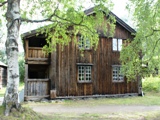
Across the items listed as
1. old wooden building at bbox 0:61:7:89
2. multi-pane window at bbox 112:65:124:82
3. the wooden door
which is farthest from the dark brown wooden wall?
old wooden building at bbox 0:61:7:89

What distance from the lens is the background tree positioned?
35.5ft

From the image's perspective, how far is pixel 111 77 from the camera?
19812mm

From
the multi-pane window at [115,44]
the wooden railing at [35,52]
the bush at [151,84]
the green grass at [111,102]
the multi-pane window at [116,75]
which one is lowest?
the green grass at [111,102]

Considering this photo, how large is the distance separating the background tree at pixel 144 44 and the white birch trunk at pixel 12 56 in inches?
230

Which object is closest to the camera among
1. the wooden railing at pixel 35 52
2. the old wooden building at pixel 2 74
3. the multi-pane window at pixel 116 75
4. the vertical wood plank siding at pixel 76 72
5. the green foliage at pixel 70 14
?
the green foliage at pixel 70 14

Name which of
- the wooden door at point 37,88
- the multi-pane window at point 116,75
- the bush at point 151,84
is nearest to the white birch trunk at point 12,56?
the wooden door at point 37,88

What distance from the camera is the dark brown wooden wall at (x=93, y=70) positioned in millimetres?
17719

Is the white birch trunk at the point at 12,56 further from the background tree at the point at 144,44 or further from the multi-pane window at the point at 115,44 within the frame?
the multi-pane window at the point at 115,44

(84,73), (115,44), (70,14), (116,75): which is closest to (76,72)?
(84,73)

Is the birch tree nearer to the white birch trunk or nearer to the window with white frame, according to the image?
the white birch trunk

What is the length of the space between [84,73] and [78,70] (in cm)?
63

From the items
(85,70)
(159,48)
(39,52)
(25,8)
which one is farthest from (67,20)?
(85,70)

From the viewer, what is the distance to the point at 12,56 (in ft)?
27.2

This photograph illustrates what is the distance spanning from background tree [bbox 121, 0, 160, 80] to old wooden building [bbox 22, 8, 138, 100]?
18.2 feet
